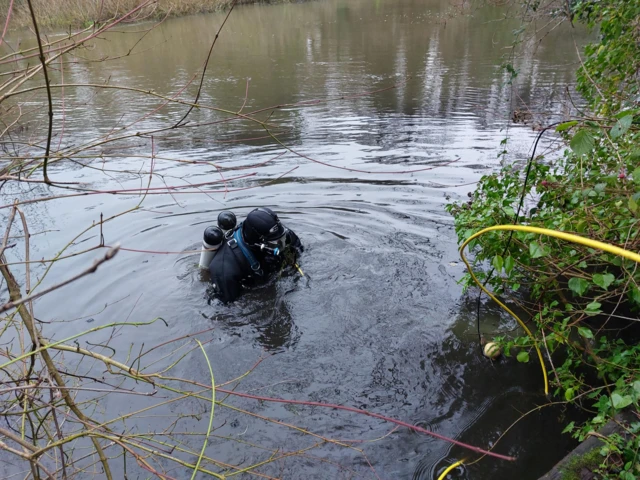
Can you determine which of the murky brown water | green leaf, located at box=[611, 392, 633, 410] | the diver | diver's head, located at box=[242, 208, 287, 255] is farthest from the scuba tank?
green leaf, located at box=[611, 392, 633, 410]

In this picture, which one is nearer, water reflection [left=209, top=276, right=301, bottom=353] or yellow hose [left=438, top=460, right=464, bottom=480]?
yellow hose [left=438, top=460, right=464, bottom=480]

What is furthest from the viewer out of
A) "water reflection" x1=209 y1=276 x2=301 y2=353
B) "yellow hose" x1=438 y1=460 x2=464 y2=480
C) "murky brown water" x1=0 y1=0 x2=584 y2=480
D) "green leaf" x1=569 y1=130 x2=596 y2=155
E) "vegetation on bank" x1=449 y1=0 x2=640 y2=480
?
"water reflection" x1=209 y1=276 x2=301 y2=353

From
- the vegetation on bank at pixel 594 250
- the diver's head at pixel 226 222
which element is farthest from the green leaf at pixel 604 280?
the diver's head at pixel 226 222

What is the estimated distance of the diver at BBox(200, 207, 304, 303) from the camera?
195 inches

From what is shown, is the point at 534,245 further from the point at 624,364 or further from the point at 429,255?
the point at 429,255

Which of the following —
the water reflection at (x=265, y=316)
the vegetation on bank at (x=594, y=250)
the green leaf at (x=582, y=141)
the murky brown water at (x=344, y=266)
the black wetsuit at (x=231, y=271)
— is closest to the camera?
the green leaf at (x=582, y=141)

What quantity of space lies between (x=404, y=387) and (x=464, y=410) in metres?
0.52

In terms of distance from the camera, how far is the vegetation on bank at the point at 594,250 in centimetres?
235

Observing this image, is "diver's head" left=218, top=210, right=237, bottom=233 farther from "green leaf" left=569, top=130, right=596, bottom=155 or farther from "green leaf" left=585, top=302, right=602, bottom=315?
"green leaf" left=569, top=130, right=596, bottom=155

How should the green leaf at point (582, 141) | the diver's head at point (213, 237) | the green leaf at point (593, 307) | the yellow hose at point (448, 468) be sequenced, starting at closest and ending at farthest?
the green leaf at point (582, 141), the green leaf at point (593, 307), the yellow hose at point (448, 468), the diver's head at point (213, 237)

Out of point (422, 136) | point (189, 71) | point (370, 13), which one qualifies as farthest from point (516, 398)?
point (370, 13)

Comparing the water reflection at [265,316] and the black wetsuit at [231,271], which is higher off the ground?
the black wetsuit at [231,271]

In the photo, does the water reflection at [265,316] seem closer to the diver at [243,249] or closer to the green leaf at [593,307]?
the diver at [243,249]

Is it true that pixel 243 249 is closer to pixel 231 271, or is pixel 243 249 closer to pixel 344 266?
pixel 231 271
